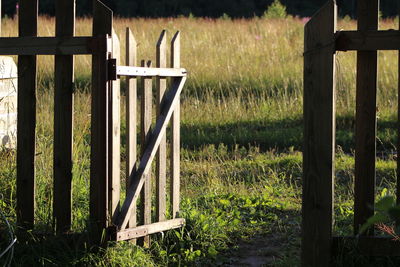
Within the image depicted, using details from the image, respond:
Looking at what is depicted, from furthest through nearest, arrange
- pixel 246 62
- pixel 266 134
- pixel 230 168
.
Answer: pixel 246 62, pixel 266 134, pixel 230 168

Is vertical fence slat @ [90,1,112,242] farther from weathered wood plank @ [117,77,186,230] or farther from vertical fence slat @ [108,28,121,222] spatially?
weathered wood plank @ [117,77,186,230]

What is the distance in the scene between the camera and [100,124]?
4.18m

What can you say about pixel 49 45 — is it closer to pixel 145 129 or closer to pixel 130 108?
pixel 130 108

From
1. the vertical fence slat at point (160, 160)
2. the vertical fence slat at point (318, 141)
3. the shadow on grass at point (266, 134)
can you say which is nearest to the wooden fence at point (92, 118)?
the vertical fence slat at point (160, 160)

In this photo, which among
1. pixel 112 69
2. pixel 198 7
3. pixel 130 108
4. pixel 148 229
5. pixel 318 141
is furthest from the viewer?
pixel 198 7

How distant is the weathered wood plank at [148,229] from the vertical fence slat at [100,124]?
16 centimetres

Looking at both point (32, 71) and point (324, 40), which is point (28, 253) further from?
point (324, 40)

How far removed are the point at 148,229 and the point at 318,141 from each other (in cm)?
132

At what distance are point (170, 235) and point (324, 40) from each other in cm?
179

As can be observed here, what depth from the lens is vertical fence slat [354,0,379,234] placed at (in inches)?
151

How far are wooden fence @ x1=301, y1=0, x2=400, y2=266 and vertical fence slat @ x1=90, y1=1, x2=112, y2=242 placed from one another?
3.60ft

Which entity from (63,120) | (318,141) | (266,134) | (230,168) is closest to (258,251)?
(318,141)

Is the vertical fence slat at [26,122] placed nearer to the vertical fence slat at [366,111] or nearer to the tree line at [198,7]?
the vertical fence slat at [366,111]

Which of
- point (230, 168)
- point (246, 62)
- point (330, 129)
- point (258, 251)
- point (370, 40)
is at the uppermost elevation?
point (246, 62)
